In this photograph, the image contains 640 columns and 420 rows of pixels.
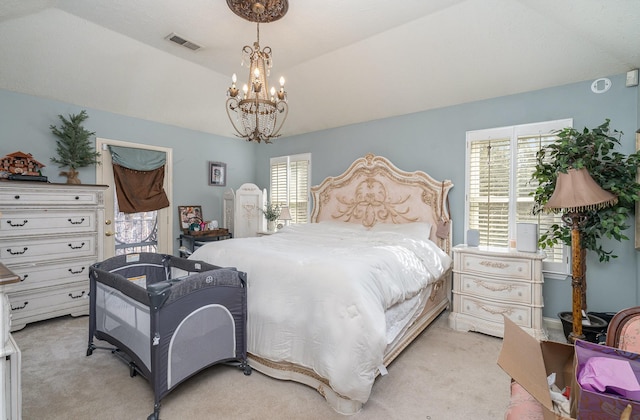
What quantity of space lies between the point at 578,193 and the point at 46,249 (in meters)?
5.01

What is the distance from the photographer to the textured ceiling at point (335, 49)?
2.67m

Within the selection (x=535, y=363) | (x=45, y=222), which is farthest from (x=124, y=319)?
(x=535, y=363)

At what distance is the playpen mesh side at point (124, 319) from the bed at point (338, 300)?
717mm

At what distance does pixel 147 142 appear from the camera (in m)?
4.60

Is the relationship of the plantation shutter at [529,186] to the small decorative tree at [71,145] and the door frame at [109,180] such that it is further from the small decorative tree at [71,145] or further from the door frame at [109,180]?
the small decorative tree at [71,145]

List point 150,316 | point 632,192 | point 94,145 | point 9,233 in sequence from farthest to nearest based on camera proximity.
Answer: point 94,145
point 9,233
point 632,192
point 150,316

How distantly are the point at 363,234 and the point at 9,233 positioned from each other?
3.67 m

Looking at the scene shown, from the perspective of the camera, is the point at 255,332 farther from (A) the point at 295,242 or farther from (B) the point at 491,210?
(B) the point at 491,210

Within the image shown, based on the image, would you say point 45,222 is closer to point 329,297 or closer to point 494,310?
point 329,297

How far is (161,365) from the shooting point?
1847 millimetres

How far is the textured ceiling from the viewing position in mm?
2674

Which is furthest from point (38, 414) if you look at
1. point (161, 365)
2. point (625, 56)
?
point (625, 56)

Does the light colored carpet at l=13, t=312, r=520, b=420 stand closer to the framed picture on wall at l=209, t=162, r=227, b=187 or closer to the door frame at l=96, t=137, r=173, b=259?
the door frame at l=96, t=137, r=173, b=259

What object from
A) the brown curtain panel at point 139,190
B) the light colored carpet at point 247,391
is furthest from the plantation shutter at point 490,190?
the brown curtain panel at point 139,190
